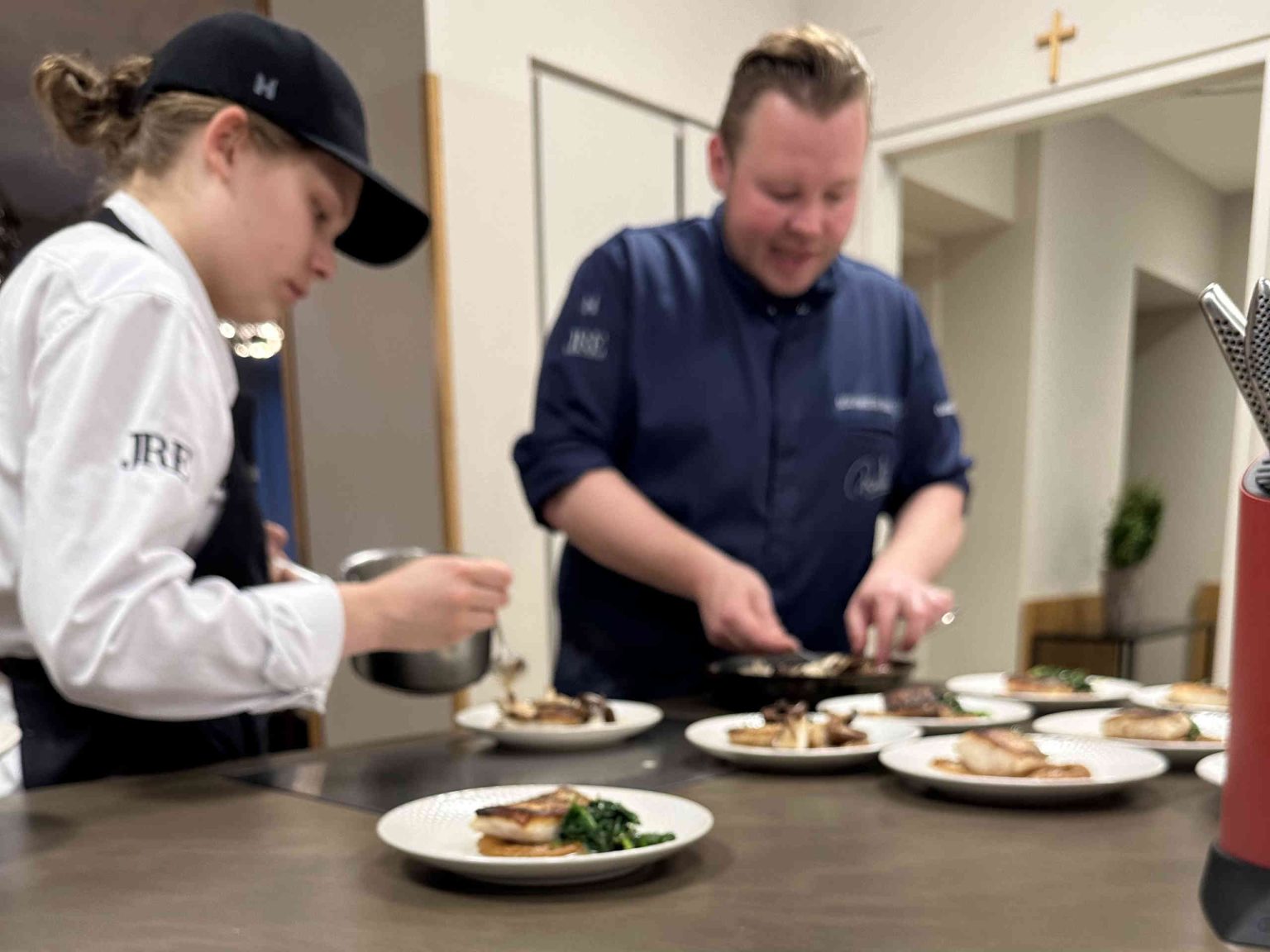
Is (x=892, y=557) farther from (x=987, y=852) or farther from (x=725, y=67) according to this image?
(x=725, y=67)

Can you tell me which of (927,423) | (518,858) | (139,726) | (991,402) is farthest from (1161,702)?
(991,402)

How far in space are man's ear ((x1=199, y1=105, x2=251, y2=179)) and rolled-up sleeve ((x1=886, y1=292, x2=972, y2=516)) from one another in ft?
3.72

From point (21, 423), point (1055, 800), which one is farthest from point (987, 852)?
point (21, 423)

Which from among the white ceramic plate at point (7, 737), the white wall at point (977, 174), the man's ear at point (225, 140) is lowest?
the white ceramic plate at point (7, 737)

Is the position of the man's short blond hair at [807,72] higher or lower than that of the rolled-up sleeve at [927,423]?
higher

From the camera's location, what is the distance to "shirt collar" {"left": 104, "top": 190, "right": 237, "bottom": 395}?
40.8 inches

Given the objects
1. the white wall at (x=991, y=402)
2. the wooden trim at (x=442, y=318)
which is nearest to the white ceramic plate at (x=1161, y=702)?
the wooden trim at (x=442, y=318)

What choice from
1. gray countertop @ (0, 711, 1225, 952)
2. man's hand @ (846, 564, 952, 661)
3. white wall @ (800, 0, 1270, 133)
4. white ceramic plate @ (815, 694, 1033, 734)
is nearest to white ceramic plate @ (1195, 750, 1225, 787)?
gray countertop @ (0, 711, 1225, 952)

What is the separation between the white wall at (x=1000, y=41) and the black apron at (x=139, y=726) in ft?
7.65

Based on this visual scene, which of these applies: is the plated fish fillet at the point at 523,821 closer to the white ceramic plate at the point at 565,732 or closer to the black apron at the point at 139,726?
the white ceramic plate at the point at 565,732

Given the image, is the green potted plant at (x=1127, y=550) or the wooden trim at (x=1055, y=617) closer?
the wooden trim at (x=1055, y=617)

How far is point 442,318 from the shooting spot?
2.52m

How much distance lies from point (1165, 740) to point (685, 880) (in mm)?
560

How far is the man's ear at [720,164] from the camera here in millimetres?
1659
